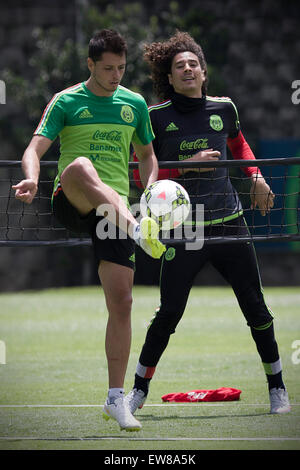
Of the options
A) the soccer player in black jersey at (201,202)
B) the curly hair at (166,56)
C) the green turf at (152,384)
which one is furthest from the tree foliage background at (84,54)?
the soccer player in black jersey at (201,202)

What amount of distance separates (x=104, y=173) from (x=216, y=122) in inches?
49.5

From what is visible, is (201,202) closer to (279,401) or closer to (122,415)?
(279,401)

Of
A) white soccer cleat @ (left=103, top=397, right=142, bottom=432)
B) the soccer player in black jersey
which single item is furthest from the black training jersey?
white soccer cleat @ (left=103, top=397, right=142, bottom=432)

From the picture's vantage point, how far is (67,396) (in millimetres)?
6602

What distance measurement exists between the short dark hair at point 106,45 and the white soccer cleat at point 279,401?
7.83ft


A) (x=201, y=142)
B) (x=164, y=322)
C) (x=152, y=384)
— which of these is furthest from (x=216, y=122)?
(x=152, y=384)

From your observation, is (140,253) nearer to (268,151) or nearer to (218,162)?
(268,151)

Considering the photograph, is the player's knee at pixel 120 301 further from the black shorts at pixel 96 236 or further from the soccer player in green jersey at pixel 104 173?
the black shorts at pixel 96 236

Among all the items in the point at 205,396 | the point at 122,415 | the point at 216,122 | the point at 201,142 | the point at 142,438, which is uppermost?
the point at 216,122

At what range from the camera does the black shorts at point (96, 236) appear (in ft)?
16.0

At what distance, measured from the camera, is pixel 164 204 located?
4.90 meters

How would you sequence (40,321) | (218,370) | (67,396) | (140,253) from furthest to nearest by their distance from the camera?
(140,253) → (40,321) → (218,370) → (67,396)
